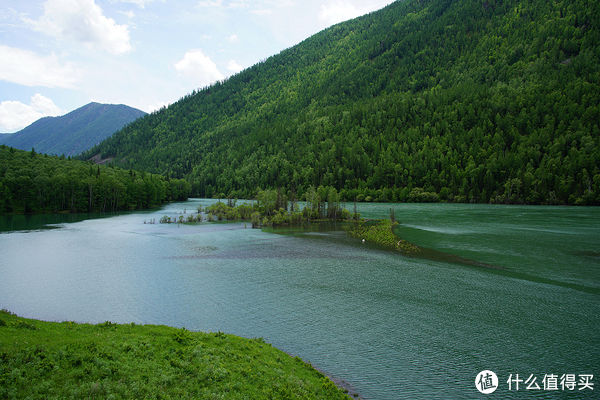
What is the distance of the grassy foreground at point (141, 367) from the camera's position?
1043 centimetres

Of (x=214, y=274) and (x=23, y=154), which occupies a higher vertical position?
(x=23, y=154)

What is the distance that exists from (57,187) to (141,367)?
4399 inches

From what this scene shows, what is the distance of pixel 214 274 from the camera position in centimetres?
3591

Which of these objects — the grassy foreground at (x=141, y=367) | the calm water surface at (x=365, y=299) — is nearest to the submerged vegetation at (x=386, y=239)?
the calm water surface at (x=365, y=299)

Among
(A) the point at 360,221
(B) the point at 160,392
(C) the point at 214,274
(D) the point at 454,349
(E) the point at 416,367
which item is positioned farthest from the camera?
(A) the point at 360,221

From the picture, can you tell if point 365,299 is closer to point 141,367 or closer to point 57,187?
point 141,367

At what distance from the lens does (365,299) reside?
89.3ft

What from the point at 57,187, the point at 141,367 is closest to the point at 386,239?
the point at 141,367

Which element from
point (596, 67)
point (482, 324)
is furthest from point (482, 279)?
point (596, 67)

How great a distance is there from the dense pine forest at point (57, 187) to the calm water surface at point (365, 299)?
5341 cm

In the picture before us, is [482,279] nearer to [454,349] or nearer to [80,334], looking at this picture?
[454,349]

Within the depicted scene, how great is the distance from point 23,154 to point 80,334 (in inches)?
5216

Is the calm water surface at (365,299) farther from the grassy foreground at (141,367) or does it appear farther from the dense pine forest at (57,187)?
the dense pine forest at (57,187)

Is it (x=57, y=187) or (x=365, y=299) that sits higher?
→ (x=57, y=187)
